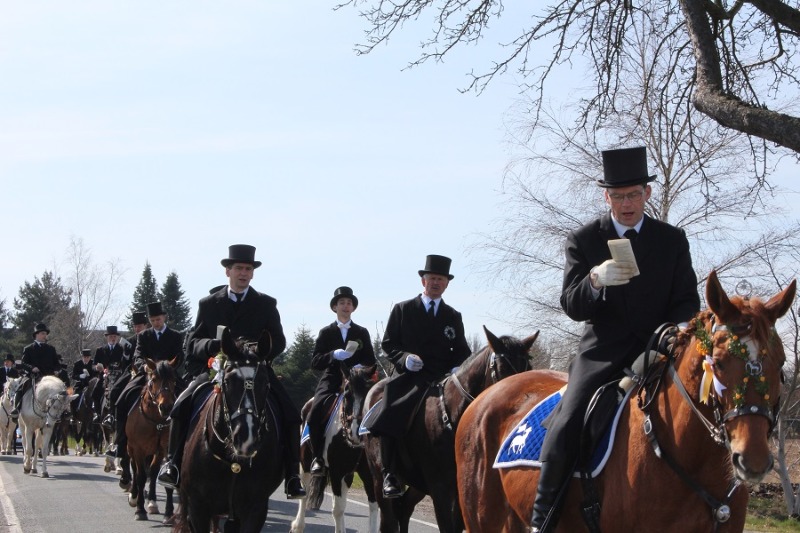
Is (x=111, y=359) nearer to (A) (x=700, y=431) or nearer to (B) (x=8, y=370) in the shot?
(B) (x=8, y=370)

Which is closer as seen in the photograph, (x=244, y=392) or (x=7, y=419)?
(x=244, y=392)

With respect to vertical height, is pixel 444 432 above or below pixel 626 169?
below

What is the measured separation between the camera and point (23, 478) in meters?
21.3

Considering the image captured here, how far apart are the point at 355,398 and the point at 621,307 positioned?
6.58m

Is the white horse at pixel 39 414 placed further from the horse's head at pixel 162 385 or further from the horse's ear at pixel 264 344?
the horse's ear at pixel 264 344

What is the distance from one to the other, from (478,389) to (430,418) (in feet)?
2.23

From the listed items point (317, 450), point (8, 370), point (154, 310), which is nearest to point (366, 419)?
point (317, 450)

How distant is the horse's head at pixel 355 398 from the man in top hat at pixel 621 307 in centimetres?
611

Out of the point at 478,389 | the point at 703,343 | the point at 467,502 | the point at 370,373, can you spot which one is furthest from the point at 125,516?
the point at 703,343

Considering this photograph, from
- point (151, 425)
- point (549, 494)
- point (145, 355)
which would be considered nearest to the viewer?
point (549, 494)

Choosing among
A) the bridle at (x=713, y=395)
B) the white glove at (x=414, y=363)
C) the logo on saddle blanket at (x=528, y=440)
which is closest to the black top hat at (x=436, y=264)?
the white glove at (x=414, y=363)

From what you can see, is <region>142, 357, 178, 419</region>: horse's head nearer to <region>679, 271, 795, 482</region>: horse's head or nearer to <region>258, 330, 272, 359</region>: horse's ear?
<region>258, 330, 272, 359</region>: horse's ear

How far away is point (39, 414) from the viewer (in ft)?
78.3

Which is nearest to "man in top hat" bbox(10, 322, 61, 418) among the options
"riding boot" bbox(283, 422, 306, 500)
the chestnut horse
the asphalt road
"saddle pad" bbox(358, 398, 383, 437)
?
the asphalt road
